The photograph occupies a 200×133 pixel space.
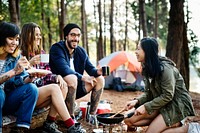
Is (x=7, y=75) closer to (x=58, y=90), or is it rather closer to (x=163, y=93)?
(x=58, y=90)

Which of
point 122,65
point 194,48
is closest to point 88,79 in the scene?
point 122,65

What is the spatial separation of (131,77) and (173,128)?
528cm

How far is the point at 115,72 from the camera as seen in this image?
8.42 meters

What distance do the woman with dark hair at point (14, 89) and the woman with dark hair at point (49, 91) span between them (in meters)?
0.20

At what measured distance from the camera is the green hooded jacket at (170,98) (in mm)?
2854

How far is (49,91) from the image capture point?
9.71 ft

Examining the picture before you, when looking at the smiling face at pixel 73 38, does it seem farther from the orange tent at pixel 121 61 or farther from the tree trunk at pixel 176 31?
the orange tent at pixel 121 61

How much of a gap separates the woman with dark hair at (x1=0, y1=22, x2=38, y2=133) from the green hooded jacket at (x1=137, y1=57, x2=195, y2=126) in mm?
1229

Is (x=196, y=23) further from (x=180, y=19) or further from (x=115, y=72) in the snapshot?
(x=180, y=19)

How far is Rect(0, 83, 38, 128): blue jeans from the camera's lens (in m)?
2.71

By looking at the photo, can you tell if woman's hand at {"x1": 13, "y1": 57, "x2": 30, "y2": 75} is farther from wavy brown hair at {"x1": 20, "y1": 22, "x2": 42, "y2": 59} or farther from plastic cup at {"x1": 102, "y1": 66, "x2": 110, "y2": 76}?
plastic cup at {"x1": 102, "y1": 66, "x2": 110, "y2": 76}

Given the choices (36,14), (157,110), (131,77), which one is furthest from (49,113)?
(36,14)

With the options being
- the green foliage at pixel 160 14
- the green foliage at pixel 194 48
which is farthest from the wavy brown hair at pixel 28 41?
the green foliage at pixel 160 14

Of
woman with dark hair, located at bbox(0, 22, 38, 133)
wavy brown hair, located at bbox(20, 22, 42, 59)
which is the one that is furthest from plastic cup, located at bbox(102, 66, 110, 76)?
woman with dark hair, located at bbox(0, 22, 38, 133)
